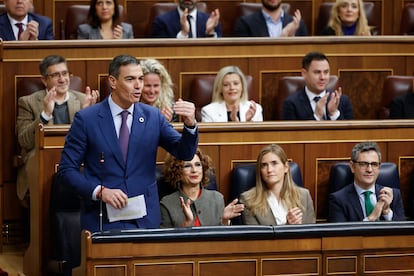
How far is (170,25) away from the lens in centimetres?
463

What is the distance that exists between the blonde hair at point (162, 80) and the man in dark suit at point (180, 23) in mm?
724

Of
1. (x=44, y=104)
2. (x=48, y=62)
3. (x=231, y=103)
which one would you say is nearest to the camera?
(x=44, y=104)

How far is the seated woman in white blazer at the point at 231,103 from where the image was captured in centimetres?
395

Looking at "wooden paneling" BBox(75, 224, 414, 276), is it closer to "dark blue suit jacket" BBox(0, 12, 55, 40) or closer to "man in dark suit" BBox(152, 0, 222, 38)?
"dark blue suit jacket" BBox(0, 12, 55, 40)

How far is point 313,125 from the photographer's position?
11.6 ft

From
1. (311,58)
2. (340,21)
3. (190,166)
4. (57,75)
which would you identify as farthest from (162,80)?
(340,21)

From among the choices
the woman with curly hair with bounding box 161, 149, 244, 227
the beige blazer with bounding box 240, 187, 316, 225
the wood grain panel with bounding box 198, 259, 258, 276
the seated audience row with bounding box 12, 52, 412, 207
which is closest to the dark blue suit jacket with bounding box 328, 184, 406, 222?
the beige blazer with bounding box 240, 187, 316, 225

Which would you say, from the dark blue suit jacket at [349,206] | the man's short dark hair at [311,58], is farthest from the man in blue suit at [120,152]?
the man's short dark hair at [311,58]

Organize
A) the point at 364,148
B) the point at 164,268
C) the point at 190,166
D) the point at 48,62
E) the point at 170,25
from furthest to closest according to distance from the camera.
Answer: the point at 170,25, the point at 48,62, the point at 364,148, the point at 190,166, the point at 164,268

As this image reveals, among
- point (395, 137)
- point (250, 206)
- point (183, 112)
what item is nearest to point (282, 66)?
point (395, 137)

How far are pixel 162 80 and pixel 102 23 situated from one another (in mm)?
681

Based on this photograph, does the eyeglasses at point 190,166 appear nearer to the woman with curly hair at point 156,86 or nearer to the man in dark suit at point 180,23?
the woman with curly hair at point 156,86

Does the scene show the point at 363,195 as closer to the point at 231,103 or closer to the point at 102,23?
the point at 231,103

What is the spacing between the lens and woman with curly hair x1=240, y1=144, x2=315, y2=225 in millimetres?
3305
